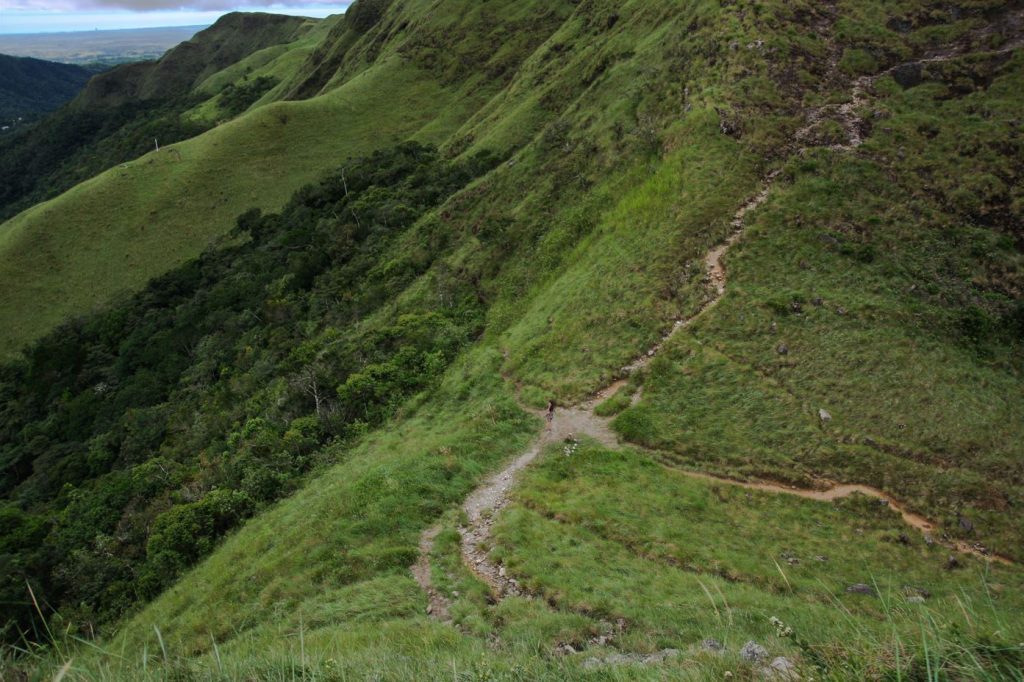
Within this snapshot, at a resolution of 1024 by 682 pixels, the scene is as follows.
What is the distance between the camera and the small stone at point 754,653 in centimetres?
572

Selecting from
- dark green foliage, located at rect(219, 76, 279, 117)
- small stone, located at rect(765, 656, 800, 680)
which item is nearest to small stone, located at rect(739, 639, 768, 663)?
small stone, located at rect(765, 656, 800, 680)

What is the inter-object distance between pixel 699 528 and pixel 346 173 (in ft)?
247

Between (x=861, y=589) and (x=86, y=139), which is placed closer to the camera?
(x=861, y=589)

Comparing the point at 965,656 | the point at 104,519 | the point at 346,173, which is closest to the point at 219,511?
the point at 104,519

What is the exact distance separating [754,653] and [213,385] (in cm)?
5276

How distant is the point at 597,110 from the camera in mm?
46531

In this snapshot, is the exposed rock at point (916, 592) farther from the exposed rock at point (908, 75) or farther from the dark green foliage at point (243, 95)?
the dark green foliage at point (243, 95)

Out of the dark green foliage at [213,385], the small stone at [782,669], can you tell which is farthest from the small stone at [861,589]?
the dark green foliage at [213,385]

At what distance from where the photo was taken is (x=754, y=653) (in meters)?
6.16

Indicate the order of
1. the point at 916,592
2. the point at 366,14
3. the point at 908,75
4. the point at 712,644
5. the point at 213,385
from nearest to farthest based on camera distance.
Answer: the point at 712,644
the point at 916,592
the point at 908,75
the point at 213,385
the point at 366,14

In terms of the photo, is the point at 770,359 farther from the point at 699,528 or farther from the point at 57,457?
the point at 57,457

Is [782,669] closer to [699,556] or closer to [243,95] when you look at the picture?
[699,556]

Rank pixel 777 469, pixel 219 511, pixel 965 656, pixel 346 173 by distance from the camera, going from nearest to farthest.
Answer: pixel 965 656 → pixel 777 469 → pixel 219 511 → pixel 346 173

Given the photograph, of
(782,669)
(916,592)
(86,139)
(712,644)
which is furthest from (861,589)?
(86,139)
